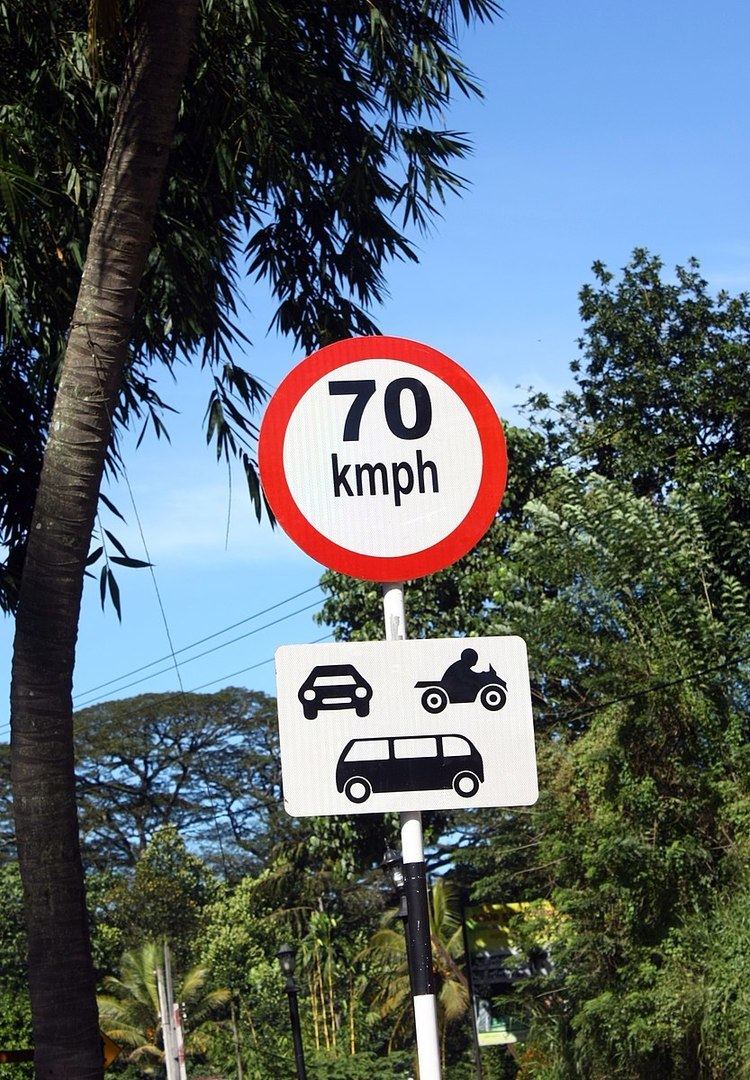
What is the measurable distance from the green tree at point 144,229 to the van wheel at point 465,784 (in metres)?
3.49

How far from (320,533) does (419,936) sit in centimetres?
83

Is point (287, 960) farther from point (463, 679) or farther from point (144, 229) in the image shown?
point (463, 679)

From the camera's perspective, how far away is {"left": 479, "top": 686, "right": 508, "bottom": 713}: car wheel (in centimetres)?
283

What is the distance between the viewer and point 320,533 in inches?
117

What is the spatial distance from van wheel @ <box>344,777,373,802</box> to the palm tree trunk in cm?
344

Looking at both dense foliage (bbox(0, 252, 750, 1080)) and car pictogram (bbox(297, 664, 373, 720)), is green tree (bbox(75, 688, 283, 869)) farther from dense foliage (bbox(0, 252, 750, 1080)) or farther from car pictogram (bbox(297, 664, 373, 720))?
car pictogram (bbox(297, 664, 373, 720))

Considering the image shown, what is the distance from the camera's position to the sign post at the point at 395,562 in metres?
2.76

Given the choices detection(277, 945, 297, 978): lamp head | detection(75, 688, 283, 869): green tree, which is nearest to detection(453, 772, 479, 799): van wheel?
detection(277, 945, 297, 978): lamp head

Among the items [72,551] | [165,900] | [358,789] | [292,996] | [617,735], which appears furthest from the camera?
[165,900]

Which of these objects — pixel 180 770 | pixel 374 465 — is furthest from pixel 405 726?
pixel 180 770

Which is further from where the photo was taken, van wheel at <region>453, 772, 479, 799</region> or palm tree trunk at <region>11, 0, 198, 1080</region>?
palm tree trunk at <region>11, 0, 198, 1080</region>

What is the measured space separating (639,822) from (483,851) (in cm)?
320

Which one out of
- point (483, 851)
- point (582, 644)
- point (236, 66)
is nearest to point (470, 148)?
point (236, 66)

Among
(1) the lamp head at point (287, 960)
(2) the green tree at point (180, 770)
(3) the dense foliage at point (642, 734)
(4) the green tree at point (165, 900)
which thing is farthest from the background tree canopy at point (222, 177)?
(2) the green tree at point (180, 770)
